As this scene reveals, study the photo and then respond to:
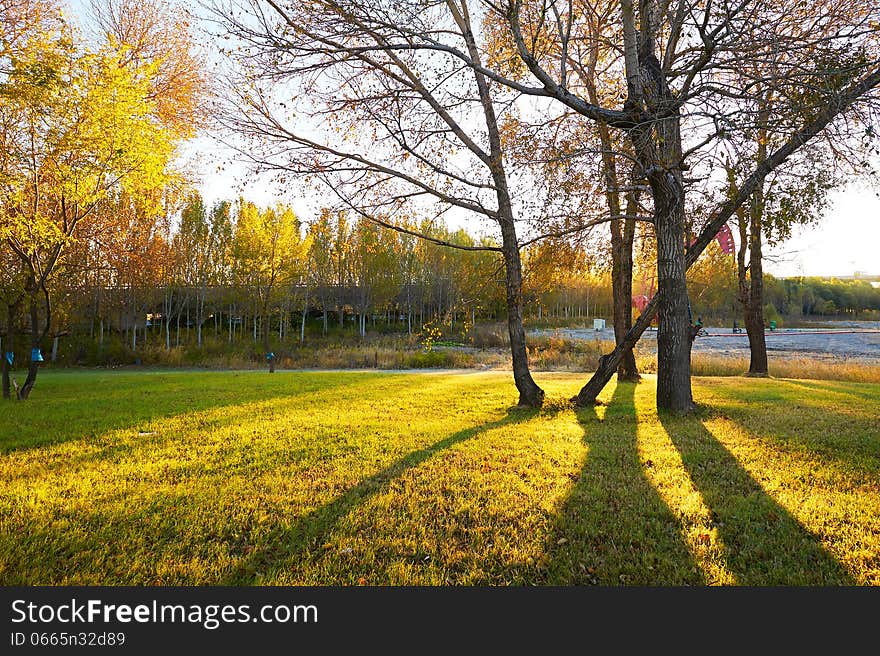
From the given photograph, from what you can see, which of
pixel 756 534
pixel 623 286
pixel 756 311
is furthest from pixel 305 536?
pixel 756 311

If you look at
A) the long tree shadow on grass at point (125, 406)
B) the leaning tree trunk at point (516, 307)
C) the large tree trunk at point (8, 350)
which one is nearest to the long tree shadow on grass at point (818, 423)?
the leaning tree trunk at point (516, 307)

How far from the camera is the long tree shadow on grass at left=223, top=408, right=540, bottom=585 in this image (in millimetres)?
2912

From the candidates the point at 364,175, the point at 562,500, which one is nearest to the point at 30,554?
the point at 562,500

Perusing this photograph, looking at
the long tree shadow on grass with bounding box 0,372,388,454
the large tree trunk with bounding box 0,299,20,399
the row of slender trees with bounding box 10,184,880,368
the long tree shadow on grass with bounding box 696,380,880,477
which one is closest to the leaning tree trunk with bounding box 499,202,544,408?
the row of slender trees with bounding box 10,184,880,368

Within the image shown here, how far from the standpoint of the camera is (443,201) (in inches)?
Result: 333

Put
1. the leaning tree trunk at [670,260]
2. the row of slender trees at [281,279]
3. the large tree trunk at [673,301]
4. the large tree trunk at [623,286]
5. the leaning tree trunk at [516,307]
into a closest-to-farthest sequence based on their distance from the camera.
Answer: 1. the leaning tree trunk at [670,260]
2. the large tree trunk at [673,301]
3. the leaning tree trunk at [516,307]
4. the row of slender trees at [281,279]
5. the large tree trunk at [623,286]

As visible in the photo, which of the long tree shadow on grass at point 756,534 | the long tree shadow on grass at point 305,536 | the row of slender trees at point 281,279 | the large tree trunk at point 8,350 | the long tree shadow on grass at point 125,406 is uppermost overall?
the row of slender trees at point 281,279

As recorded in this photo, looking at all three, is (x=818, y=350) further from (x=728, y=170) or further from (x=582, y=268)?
(x=728, y=170)

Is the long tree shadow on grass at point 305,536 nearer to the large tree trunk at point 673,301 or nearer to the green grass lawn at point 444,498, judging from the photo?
the green grass lawn at point 444,498

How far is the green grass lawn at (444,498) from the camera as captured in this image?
2934 mm

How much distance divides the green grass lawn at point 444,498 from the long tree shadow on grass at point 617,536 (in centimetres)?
2

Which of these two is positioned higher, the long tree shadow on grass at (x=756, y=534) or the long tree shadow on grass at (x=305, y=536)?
the long tree shadow on grass at (x=305, y=536)

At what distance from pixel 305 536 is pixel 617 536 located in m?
2.29

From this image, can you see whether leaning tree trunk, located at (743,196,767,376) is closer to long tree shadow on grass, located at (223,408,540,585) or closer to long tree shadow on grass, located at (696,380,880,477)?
long tree shadow on grass, located at (696,380,880,477)
